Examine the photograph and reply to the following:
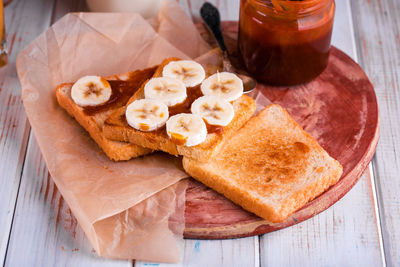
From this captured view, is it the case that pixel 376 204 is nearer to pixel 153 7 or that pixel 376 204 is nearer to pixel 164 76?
pixel 164 76

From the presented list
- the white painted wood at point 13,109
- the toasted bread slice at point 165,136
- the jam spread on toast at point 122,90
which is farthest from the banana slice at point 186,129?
the white painted wood at point 13,109

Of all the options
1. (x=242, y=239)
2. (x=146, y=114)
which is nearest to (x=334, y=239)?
(x=242, y=239)

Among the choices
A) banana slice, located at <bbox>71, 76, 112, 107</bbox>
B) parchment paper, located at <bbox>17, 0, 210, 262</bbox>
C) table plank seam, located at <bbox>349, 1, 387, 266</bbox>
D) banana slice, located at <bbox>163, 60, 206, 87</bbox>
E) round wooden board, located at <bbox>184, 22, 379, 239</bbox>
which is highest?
banana slice, located at <bbox>163, 60, 206, 87</bbox>

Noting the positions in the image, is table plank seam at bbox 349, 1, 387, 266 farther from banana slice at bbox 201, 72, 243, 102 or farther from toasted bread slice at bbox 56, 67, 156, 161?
toasted bread slice at bbox 56, 67, 156, 161

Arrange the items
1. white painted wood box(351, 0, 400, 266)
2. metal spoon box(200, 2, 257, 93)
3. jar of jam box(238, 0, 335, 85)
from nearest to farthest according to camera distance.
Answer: white painted wood box(351, 0, 400, 266) → jar of jam box(238, 0, 335, 85) → metal spoon box(200, 2, 257, 93)

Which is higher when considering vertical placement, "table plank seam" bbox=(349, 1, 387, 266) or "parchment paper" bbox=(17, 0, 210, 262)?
"parchment paper" bbox=(17, 0, 210, 262)

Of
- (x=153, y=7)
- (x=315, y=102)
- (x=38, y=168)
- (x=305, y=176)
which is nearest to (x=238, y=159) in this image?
(x=305, y=176)

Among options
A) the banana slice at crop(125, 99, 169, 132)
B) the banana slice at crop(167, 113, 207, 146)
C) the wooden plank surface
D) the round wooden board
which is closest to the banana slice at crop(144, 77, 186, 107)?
the banana slice at crop(125, 99, 169, 132)

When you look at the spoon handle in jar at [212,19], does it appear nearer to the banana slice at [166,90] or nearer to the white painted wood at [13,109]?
the banana slice at [166,90]
